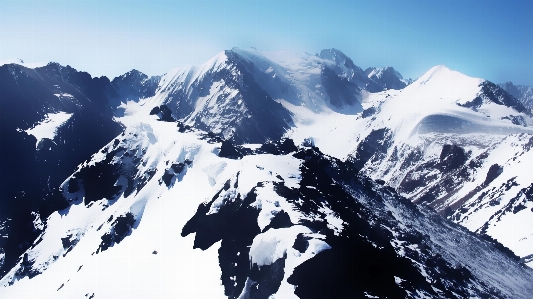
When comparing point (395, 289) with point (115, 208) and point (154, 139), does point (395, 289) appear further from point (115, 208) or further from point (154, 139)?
point (154, 139)

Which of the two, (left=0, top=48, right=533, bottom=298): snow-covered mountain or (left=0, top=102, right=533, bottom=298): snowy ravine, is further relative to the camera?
(left=0, top=48, right=533, bottom=298): snow-covered mountain

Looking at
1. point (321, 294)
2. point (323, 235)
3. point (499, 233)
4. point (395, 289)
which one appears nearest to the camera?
point (321, 294)

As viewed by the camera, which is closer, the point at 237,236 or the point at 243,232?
the point at 243,232

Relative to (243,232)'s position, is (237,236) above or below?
below

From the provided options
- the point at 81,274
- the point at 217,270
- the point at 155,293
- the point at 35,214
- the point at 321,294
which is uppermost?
the point at 321,294

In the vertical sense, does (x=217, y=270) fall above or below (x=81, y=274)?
above

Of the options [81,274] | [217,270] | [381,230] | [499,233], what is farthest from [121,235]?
[499,233]

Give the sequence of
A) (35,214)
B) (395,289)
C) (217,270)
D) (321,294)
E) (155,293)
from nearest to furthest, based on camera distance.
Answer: (321,294) → (395,289) → (217,270) → (155,293) → (35,214)

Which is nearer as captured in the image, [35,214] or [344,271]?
[344,271]
